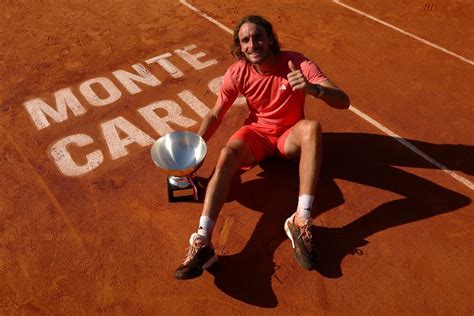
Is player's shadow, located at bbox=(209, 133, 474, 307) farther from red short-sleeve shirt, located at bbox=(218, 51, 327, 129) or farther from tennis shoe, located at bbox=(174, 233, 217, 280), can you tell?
red short-sleeve shirt, located at bbox=(218, 51, 327, 129)

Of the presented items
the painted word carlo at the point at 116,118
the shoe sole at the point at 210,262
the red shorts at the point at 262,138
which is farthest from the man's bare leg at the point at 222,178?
the painted word carlo at the point at 116,118

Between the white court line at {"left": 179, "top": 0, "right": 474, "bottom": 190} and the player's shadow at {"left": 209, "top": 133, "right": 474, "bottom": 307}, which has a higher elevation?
the white court line at {"left": 179, "top": 0, "right": 474, "bottom": 190}

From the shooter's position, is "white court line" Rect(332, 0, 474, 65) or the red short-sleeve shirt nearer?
the red short-sleeve shirt

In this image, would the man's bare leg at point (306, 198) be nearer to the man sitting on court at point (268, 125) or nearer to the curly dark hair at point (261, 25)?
the man sitting on court at point (268, 125)

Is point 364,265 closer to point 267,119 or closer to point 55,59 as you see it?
point 267,119

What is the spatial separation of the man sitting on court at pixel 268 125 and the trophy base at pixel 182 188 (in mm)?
561

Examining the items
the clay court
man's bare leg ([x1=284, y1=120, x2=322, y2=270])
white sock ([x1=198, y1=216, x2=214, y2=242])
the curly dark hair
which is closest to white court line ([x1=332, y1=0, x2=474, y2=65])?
the clay court

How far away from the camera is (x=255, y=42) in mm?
4242

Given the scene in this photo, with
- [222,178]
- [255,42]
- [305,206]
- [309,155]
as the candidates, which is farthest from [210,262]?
[255,42]

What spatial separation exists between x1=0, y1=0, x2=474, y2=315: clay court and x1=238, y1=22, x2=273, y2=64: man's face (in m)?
1.49

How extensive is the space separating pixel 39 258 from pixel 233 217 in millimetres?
2081

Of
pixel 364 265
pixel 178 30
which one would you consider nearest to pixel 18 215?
pixel 364 265

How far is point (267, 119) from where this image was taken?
15.2ft

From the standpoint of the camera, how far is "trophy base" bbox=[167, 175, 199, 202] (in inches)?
184
